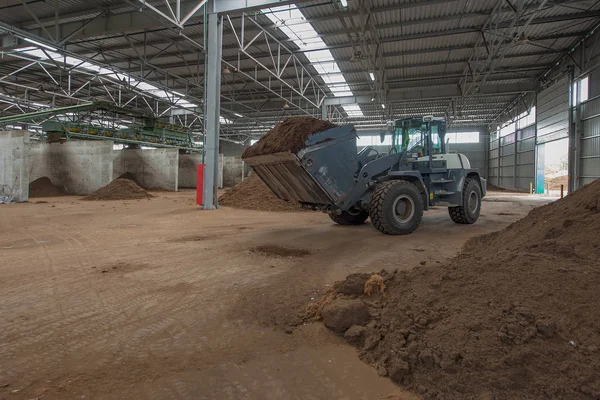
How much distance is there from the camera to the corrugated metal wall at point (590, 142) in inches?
653

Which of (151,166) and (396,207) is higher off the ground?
(151,166)

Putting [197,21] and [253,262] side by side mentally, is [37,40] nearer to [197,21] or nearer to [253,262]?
[197,21]

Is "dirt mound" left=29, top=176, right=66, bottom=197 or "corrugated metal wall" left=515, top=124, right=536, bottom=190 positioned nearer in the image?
"dirt mound" left=29, top=176, right=66, bottom=197

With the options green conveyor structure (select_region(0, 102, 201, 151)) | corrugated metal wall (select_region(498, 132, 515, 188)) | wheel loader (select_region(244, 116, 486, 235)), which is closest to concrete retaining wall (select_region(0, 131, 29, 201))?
green conveyor structure (select_region(0, 102, 201, 151))

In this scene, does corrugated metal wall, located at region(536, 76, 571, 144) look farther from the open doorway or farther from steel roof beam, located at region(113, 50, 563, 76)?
steel roof beam, located at region(113, 50, 563, 76)

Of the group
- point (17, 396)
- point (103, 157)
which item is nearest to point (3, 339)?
point (17, 396)

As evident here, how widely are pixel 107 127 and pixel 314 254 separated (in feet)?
76.5

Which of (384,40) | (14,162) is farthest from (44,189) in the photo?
(384,40)

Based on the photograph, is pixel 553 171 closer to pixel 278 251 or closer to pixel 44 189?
pixel 278 251

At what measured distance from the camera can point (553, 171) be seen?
4491 centimetres

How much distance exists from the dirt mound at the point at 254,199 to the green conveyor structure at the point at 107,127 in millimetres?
9176

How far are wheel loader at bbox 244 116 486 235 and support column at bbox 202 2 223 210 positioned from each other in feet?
17.5

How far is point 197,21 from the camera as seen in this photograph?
13508mm

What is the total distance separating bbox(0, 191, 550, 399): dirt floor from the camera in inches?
81.5
